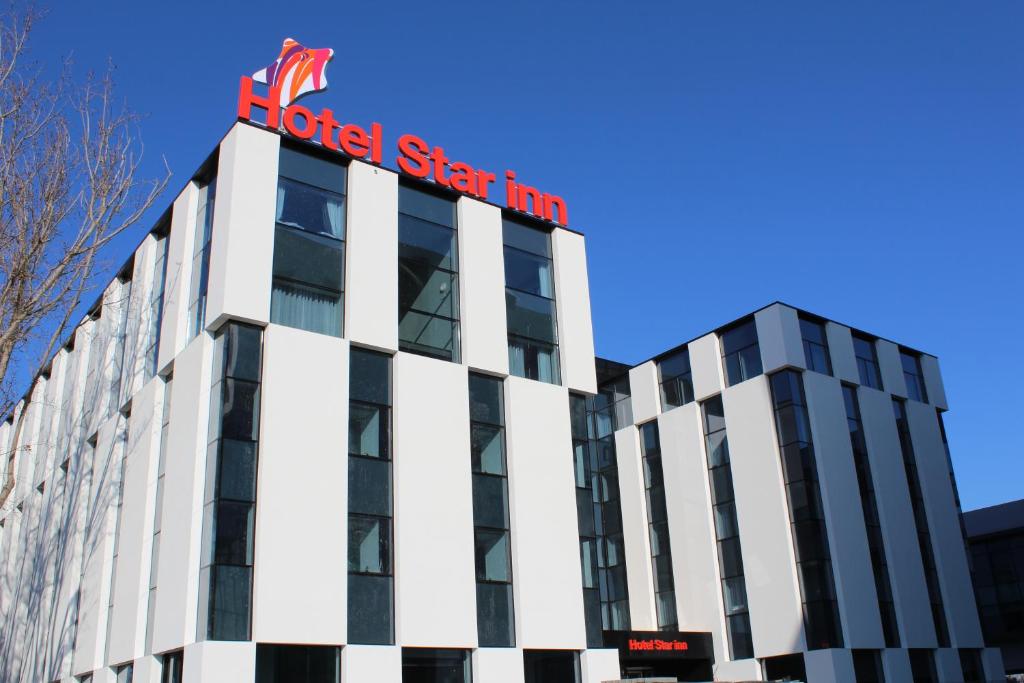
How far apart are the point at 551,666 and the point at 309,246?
40.3 feet

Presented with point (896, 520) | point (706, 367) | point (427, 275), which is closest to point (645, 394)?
point (706, 367)

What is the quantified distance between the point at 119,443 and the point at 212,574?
8763mm

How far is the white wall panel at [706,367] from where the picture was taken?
3744cm

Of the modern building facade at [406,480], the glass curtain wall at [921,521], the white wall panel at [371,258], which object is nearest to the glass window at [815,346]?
the modern building facade at [406,480]

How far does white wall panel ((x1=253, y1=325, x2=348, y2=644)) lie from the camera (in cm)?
2064

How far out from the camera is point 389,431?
24.0 metres

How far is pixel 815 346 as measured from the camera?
1444 inches

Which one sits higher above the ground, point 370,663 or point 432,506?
point 432,506

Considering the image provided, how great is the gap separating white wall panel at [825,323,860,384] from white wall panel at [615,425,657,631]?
8.62m

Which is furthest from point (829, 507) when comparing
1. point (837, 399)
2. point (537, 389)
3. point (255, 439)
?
point (255, 439)

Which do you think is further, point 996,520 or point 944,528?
point 996,520

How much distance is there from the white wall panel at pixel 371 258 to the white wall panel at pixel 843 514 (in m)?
17.5

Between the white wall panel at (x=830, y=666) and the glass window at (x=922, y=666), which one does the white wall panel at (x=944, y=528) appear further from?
the white wall panel at (x=830, y=666)

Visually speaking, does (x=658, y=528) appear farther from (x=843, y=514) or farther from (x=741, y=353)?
(x=741, y=353)
